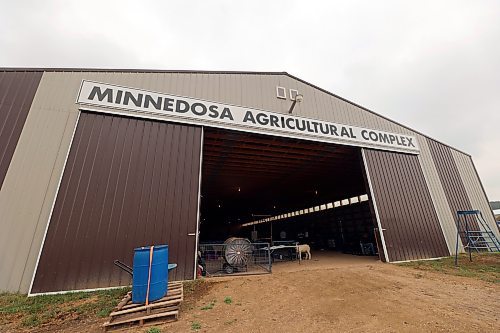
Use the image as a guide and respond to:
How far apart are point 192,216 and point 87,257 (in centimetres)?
316

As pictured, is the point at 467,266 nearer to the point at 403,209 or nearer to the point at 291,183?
the point at 403,209

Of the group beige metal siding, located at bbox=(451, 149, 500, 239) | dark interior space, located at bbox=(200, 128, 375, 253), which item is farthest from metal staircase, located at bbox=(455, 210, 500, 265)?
dark interior space, located at bbox=(200, 128, 375, 253)

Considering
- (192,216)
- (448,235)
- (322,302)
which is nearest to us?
(322,302)

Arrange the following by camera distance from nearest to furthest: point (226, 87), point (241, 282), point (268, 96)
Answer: point (241, 282)
point (226, 87)
point (268, 96)

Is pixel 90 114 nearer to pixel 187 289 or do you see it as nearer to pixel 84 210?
pixel 84 210

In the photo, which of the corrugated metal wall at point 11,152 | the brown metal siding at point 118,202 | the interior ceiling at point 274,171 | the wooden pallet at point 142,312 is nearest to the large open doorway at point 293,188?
the interior ceiling at point 274,171

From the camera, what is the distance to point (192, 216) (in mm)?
7816

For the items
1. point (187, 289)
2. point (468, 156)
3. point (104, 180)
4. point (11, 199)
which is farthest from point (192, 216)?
point (468, 156)

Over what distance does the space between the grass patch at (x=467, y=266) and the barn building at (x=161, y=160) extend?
764 mm

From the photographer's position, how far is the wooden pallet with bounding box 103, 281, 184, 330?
4.17 m

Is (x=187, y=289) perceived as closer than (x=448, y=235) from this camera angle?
Yes

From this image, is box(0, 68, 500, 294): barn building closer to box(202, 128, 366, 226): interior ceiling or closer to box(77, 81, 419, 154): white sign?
box(77, 81, 419, 154): white sign

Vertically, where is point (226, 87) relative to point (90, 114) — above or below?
above

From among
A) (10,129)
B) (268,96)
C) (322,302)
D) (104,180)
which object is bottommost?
(322,302)
